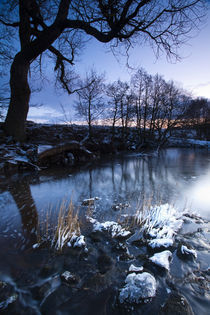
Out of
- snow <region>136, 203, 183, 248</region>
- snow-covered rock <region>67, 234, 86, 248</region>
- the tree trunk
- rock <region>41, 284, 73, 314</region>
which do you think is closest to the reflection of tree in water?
snow-covered rock <region>67, 234, 86, 248</region>

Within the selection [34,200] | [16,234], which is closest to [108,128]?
[34,200]

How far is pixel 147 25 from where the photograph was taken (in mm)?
6594

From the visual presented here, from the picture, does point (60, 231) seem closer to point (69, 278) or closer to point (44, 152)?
point (69, 278)

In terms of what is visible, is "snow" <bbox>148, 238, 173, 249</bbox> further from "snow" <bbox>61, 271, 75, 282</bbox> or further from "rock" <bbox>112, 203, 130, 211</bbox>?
"rock" <bbox>112, 203, 130, 211</bbox>

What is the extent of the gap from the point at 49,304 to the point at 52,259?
65cm

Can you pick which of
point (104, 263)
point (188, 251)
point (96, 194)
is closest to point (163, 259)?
point (188, 251)

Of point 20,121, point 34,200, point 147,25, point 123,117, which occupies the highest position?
point 147,25

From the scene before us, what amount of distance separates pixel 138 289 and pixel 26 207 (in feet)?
12.2

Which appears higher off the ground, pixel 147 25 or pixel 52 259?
pixel 147 25

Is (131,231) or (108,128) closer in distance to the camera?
(131,231)

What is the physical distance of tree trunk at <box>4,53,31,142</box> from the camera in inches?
351

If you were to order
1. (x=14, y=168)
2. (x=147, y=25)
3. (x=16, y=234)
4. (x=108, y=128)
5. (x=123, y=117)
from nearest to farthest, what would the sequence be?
(x=16, y=234), (x=147, y=25), (x=14, y=168), (x=123, y=117), (x=108, y=128)

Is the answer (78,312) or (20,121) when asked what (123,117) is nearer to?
(20,121)

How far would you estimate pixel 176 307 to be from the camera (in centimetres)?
166
